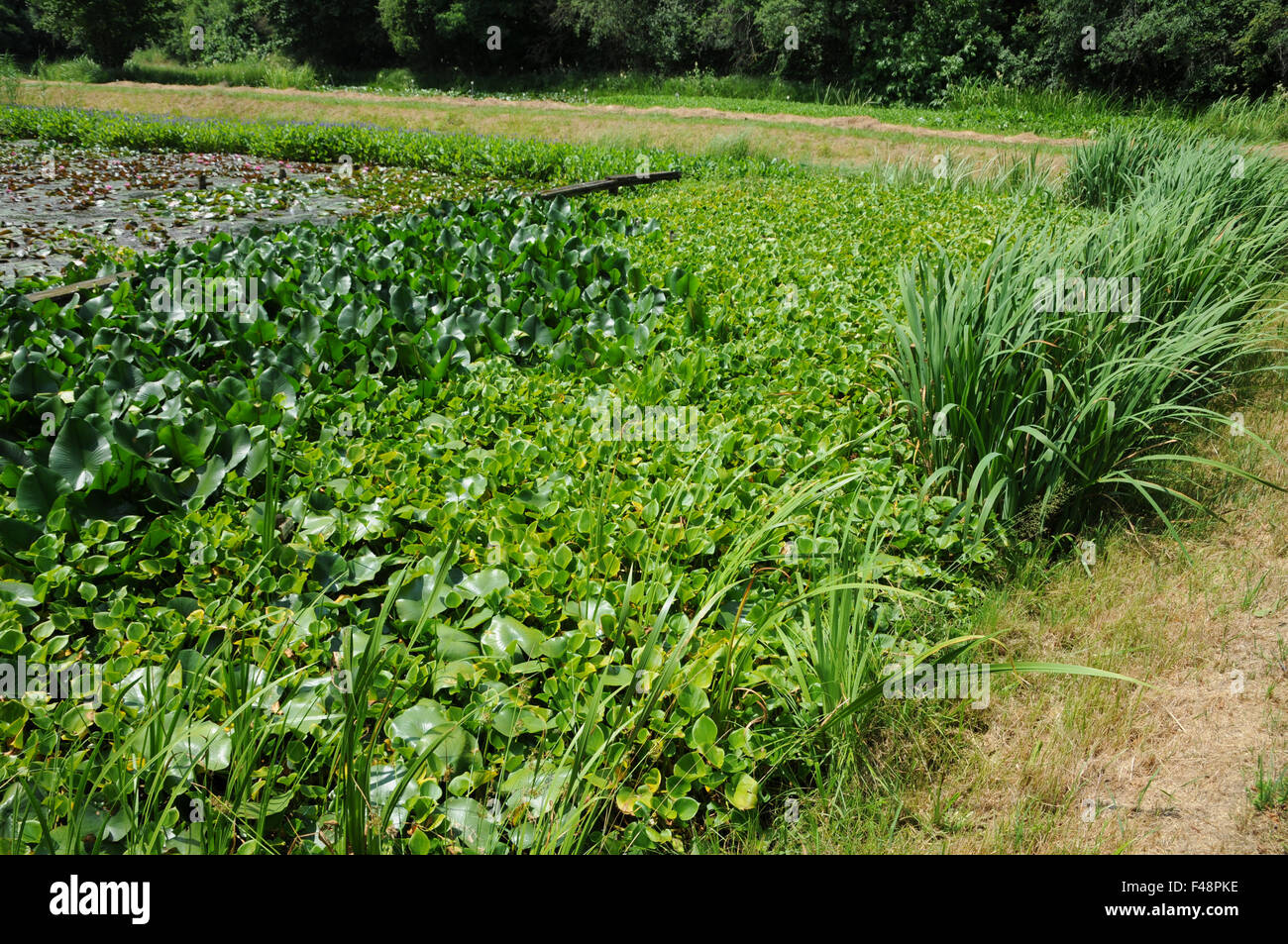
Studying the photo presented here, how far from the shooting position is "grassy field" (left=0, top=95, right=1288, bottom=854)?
1801mm

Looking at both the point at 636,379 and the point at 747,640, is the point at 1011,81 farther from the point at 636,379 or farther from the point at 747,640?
the point at 747,640

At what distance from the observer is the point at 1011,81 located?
73.8 feet

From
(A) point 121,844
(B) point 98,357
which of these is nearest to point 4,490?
(B) point 98,357

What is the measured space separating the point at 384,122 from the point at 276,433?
1842 centimetres

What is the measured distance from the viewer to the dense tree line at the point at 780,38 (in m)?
19.7

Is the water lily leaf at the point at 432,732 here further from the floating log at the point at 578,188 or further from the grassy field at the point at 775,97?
the grassy field at the point at 775,97
